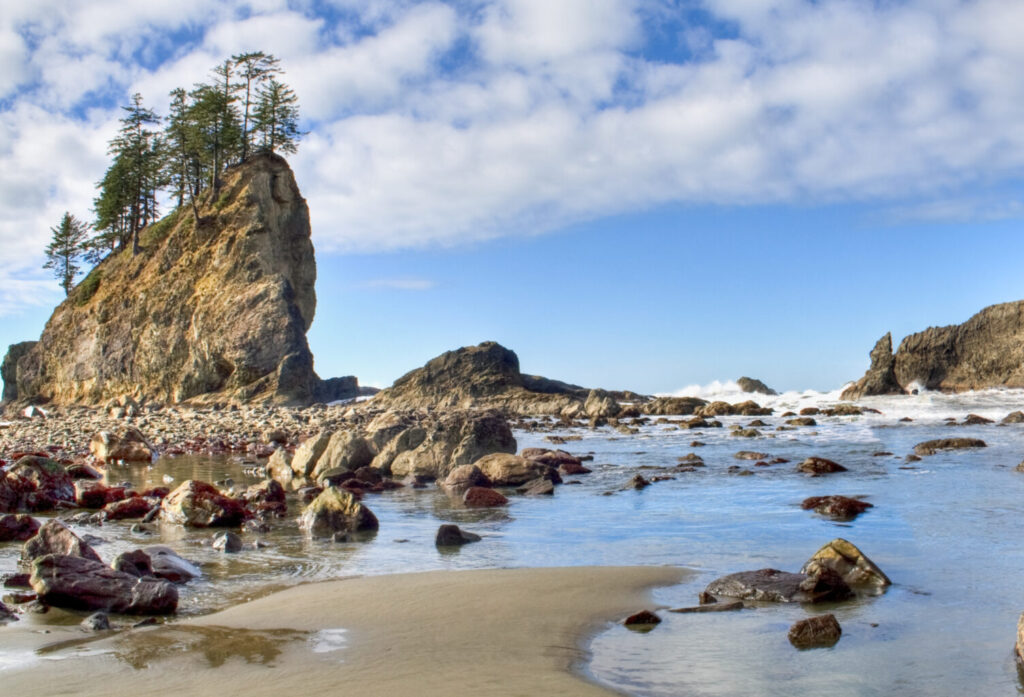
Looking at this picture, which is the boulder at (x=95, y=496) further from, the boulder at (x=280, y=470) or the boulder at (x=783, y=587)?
the boulder at (x=783, y=587)

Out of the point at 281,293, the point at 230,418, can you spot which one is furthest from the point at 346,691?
the point at 281,293

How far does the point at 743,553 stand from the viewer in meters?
8.04

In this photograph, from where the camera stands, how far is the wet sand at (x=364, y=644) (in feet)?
13.6

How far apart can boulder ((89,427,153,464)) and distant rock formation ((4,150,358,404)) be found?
2363cm

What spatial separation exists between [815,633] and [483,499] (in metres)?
7.54

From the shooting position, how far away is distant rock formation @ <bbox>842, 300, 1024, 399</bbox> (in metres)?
46.6

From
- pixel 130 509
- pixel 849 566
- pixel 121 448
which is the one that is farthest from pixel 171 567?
pixel 121 448

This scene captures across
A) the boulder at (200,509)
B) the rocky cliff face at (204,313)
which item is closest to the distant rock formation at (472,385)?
the rocky cliff face at (204,313)

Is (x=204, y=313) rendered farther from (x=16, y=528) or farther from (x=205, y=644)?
(x=205, y=644)

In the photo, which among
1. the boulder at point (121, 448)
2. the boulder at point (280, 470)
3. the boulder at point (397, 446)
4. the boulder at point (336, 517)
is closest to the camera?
the boulder at point (336, 517)

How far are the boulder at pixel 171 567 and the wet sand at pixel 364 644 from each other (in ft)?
3.36

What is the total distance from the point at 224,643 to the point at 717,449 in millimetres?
17945

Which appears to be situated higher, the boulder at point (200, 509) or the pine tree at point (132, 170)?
the pine tree at point (132, 170)

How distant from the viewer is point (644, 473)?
53.3ft
